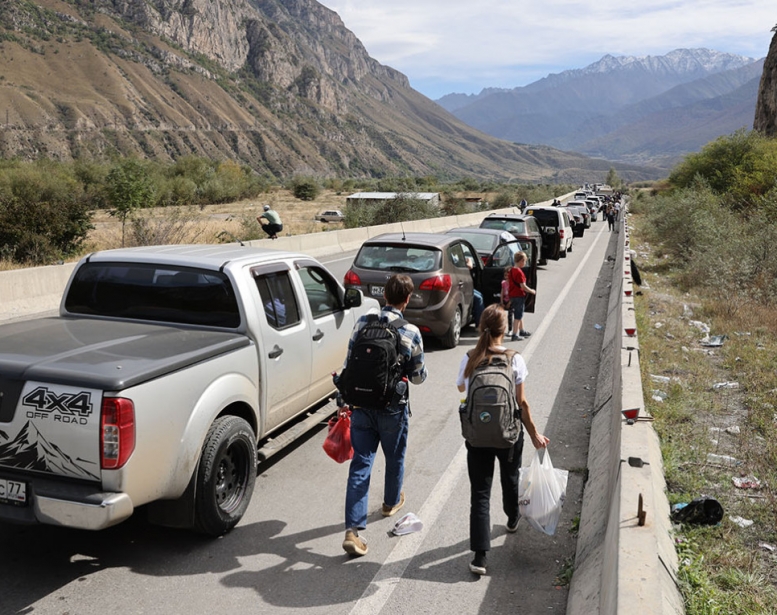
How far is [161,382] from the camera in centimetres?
399

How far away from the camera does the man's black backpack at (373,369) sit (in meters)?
4.46

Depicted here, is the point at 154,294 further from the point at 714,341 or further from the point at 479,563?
the point at 714,341

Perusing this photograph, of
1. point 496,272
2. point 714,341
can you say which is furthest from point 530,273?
point 714,341

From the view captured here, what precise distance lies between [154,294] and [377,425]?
2.00 meters

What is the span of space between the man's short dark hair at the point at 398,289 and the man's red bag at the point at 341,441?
83 cm

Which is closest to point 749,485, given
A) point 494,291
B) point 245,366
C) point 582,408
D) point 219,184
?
point 582,408

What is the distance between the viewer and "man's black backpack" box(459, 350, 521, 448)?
419 centimetres

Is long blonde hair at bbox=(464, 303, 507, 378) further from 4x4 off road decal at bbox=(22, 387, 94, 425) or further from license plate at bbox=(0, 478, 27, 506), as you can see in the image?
license plate at bbox=(0, 478, 27, 506)

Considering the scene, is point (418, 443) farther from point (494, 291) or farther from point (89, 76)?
point (89, 76)

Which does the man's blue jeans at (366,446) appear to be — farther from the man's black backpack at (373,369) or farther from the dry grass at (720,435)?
the dry grass at (720,435)

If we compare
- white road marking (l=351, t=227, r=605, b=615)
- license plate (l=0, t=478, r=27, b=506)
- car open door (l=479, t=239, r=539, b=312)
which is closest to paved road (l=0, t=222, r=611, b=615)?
white road marking (l=351, t=227, r=605, b=615)

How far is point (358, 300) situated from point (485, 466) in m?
2.51

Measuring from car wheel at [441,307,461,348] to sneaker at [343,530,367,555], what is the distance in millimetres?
6268

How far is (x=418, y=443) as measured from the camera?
22.0 ft
